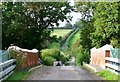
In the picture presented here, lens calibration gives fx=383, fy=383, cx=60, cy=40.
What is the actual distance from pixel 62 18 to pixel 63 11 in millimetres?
492

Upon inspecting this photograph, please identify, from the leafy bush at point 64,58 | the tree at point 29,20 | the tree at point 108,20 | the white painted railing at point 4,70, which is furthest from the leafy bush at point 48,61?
the white painted railing at point 4,70

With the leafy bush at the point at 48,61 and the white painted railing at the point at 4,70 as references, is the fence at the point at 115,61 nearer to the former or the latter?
the white painted railing at the point at 4,70

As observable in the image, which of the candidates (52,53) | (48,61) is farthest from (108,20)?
(52,53)

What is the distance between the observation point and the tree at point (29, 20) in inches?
918

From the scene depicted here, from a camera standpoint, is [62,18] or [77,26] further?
[77,26]

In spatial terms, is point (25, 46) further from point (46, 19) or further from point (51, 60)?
point (51, 60)

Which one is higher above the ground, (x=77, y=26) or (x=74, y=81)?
(x=77, y=26)

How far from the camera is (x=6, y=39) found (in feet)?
78.3

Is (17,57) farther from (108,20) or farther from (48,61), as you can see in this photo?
(48,61)

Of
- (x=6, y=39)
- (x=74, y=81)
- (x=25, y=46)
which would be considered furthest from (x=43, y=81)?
(x=25, y=46)

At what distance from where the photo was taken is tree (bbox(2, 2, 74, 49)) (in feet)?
76.5

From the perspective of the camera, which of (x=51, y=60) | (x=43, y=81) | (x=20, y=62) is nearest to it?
(x=43, y=81)

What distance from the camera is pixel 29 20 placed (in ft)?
80.9

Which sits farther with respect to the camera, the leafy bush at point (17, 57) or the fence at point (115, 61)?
the leafy bush at point (17, 57)
